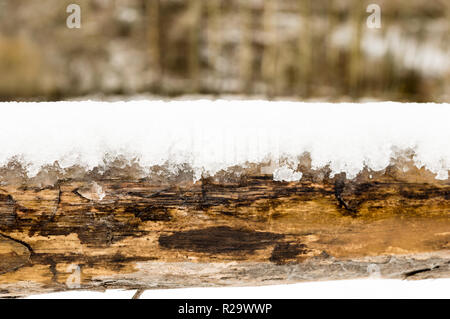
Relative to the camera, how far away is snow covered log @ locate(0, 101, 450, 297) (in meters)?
0.52

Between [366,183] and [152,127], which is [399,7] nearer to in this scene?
[366,183]

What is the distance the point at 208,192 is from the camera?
1.75 feet

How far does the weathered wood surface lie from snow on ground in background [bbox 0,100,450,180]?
0.11ft

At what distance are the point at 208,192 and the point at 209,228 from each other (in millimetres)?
55

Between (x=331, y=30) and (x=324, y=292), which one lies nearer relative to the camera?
(x=331, y=30)

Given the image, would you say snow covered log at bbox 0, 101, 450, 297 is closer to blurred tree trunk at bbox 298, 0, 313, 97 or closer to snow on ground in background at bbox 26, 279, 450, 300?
blurred tree trunk at bbox 298, 0, 313, 97

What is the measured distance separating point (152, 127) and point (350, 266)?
38cm

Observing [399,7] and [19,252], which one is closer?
[19,252]

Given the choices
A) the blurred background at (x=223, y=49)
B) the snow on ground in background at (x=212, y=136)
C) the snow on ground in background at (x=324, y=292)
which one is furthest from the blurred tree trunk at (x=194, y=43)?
the snow on ground in background at (x=324, y=292)

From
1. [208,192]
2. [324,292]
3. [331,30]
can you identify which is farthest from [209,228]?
[324,292]

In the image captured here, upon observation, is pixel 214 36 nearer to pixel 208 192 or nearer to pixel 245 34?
pixel 245 34

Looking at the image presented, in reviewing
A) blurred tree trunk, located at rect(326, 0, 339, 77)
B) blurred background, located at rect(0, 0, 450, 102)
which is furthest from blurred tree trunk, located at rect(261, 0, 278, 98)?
blurred tree trunk, located at rect(326, 0, 339, 77)

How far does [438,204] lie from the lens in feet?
1.83
